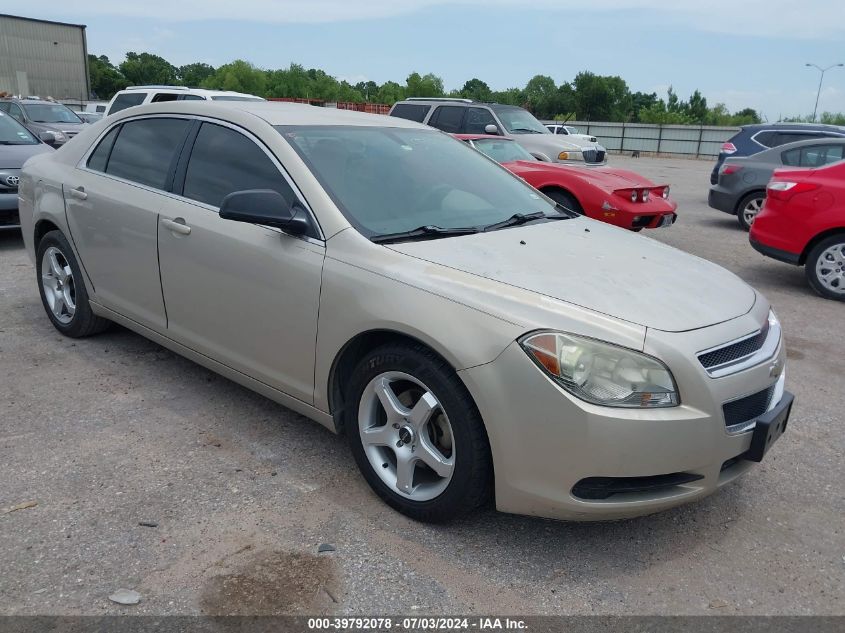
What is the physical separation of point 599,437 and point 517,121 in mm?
12373

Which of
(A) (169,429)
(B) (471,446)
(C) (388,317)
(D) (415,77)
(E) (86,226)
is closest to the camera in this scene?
(B) (471,446)

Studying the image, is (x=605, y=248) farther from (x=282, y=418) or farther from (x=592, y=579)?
(x=282, y=418)

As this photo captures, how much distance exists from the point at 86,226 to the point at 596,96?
76932 millimetres

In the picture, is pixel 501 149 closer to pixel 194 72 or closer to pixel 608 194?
pixel 608 194

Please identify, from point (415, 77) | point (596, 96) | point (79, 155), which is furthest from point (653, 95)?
point (79, 155)

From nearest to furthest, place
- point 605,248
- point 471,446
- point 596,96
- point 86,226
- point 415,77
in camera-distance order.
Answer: point 471,446 → point 605,248 → point 86,226 → point 596,96 → point 415,77

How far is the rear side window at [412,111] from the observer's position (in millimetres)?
13695

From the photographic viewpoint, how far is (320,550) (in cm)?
282

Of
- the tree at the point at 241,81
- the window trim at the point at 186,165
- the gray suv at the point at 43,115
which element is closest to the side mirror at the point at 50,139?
the gray suv at the point at 43,115

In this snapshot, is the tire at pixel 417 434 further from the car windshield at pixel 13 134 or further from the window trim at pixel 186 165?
the car windshield at pixel 13 134

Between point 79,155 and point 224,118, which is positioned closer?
point 224,118

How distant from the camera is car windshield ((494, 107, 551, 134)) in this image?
45.2 feet

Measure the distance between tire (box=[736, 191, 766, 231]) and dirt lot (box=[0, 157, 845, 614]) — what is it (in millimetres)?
7807

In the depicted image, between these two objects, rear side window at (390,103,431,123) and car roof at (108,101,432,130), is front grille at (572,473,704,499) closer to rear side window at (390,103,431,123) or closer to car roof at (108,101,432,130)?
car roof at (108,101,432,130)
